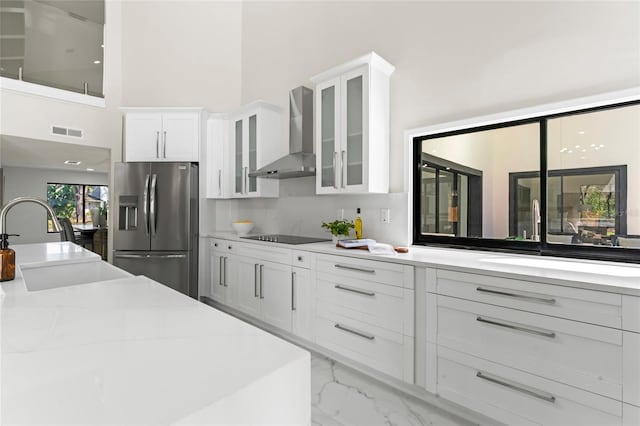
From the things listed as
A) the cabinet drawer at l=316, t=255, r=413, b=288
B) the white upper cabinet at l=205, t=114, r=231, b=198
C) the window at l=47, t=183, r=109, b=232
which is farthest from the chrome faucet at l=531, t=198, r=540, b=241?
the window at l=47, t=183, r=109, b=232

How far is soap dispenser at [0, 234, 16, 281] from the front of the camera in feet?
4.52

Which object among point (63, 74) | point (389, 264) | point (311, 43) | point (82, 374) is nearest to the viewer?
point (82, 374)

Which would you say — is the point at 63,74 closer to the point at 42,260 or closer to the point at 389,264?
the point at 42,260

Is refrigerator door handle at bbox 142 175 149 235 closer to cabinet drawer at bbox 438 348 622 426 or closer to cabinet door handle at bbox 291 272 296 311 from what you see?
cabinet door handle at bbox 291 272 296 311

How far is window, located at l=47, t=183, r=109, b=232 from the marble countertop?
8367 millimetres

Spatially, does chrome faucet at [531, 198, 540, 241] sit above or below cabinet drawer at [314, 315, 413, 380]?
above

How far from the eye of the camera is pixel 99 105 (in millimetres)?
4133

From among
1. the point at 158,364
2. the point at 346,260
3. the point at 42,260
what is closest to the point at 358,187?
the point at 346,260

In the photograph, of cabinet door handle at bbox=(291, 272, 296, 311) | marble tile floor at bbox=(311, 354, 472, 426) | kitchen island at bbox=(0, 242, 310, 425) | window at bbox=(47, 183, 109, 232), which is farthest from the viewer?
window at bbox=(47, 183, 109, 232)

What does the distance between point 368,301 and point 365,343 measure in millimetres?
288

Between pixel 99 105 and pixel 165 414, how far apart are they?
463 centimetres

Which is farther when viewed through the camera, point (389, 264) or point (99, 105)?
point (99, 105)

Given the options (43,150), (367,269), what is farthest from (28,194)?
(367,269)

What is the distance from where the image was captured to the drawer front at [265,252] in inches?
115
